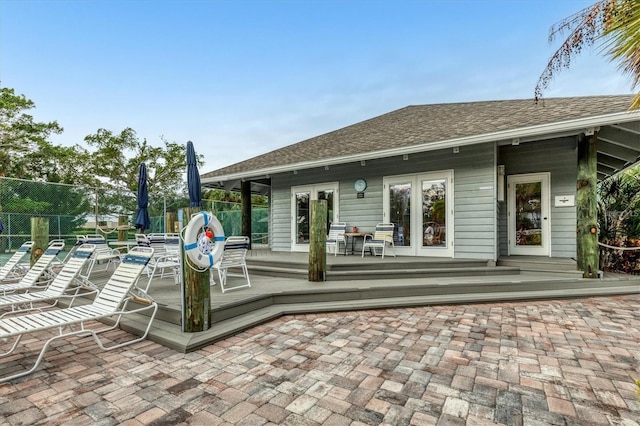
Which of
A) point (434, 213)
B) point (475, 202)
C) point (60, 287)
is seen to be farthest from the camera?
point (434, 213)

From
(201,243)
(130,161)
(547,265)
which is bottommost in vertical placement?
(547,265)

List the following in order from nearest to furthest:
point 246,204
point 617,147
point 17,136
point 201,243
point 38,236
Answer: point 201,243
point 38,236
point 617,147
point 246,204
point 17,136

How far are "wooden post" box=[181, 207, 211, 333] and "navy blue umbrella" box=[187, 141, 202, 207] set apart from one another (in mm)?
117

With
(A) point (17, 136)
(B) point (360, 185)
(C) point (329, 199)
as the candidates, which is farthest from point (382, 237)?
(A) point (17, 136)

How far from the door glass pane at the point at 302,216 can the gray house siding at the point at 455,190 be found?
0.30 m

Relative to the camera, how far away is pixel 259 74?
43.0ft

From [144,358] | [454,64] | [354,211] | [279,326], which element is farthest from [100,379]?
[454,64]

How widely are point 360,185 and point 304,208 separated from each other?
72.4 inches

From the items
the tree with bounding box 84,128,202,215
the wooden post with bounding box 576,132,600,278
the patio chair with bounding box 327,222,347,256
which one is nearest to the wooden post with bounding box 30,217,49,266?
the patio chair with bounding box 327,222,347,256

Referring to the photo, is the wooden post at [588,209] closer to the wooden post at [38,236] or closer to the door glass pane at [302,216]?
the door glass pane at [302,216]

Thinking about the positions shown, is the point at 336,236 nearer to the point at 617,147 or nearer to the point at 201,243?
the point at 201,243

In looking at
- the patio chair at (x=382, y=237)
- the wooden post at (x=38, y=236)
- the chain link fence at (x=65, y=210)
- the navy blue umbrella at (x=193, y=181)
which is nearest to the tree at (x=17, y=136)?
the chain link fence at (x=65, y=210)

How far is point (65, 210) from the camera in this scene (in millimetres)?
8953

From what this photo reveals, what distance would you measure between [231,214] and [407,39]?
9748 millimetres
